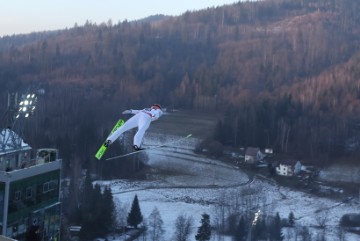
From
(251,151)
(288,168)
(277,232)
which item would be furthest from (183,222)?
(251,151)

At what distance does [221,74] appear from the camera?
35.2m

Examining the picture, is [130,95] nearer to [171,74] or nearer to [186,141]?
[171,74]

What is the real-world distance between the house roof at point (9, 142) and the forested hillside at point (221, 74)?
21.5ft

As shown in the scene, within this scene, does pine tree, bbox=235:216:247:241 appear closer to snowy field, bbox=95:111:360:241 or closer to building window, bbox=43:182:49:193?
snowy field, bbox=95:111:360:241

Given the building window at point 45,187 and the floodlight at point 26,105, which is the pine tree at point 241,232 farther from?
the building window at point 45,187

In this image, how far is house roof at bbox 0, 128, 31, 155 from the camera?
5.83m

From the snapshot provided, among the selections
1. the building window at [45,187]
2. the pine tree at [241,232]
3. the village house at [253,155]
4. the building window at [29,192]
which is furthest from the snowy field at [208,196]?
the building window at [29,192]

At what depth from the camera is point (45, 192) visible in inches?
225

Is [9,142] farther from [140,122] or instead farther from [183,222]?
[183,222]

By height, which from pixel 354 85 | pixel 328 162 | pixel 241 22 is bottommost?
pixel 328 162

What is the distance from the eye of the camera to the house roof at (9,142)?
5.83 metres

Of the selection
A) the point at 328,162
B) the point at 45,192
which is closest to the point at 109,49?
the point at 328,162

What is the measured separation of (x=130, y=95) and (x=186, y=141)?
9.76 metres

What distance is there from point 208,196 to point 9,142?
8.26 meters
